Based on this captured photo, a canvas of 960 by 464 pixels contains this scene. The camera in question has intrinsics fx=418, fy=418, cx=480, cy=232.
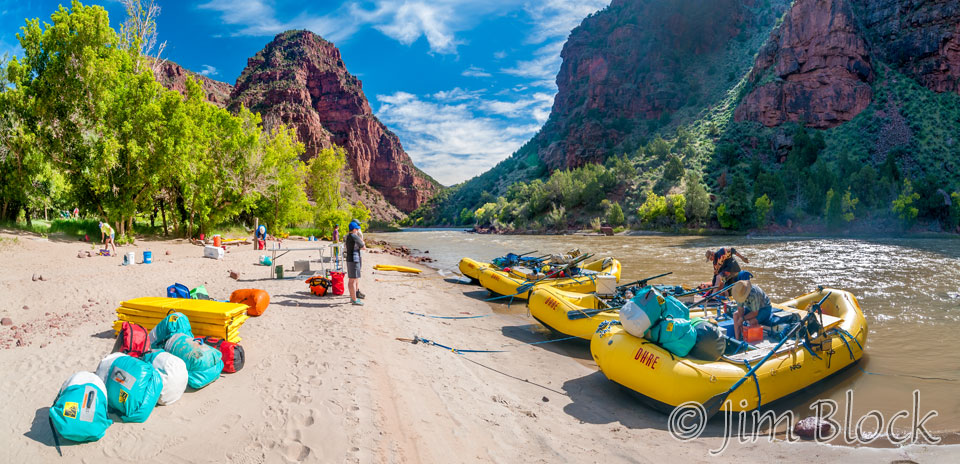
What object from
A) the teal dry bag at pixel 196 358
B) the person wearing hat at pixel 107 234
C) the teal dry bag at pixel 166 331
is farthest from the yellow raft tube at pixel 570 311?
the person wearing hat at pixel 107 234

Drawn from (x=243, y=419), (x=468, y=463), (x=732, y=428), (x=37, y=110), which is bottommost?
(x=732, y=428)

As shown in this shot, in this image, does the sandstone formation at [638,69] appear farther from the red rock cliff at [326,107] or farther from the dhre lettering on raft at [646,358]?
the dhre lettering on raft at [646,358]

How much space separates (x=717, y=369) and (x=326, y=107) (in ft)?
541

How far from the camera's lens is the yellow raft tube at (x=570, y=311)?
8.26m

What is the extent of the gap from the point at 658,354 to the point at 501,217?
75861mm

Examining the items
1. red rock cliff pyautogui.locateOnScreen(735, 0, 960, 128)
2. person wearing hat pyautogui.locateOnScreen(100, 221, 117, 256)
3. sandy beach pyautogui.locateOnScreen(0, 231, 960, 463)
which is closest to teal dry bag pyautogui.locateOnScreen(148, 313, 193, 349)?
sandy beach pyautogui.locateOnScreen(0, 231, 960, 463)

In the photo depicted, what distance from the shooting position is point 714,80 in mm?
114312

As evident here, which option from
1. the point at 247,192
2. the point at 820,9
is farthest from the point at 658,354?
the point at 820,9

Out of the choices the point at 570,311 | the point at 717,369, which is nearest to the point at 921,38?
the point at 570,311

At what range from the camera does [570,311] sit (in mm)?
8641

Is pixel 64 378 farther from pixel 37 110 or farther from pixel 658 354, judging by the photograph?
pixel 37 110

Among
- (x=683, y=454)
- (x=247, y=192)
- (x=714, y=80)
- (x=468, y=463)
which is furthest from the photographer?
(x=714, y=80)

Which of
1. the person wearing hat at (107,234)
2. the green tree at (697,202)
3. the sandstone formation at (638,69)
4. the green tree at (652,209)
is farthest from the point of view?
the sandstone formation at (638,69)

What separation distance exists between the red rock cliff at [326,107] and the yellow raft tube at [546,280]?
Result: 99473 millimetres
